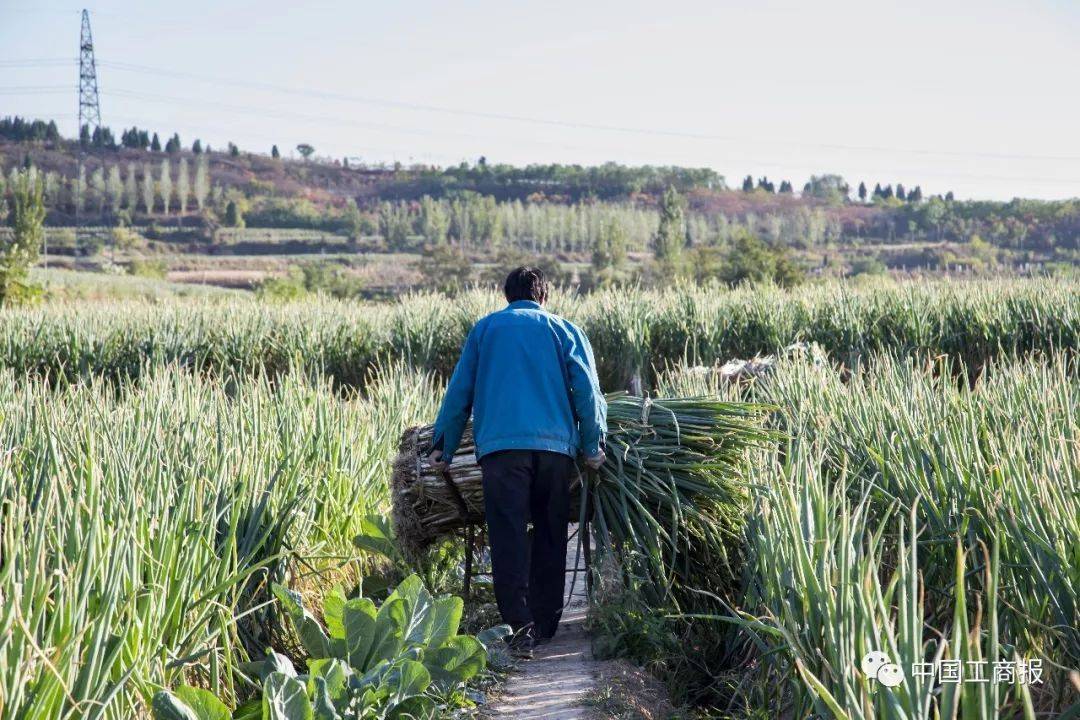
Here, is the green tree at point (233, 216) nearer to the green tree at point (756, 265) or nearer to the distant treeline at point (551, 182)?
the distant treeline at point (551, 182)

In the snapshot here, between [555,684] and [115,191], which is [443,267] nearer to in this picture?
[115,191]

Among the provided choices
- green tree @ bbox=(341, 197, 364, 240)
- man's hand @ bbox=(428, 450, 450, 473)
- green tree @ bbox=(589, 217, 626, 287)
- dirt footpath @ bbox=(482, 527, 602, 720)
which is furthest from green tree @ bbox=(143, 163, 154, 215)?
dirt footpath @ bbox=(482, 527, 602, 720)

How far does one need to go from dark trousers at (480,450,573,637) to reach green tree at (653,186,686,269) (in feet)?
165

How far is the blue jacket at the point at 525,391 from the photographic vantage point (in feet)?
16.6

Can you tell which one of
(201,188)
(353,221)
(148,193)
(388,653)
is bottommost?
(388,653)

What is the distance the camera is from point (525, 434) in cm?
501

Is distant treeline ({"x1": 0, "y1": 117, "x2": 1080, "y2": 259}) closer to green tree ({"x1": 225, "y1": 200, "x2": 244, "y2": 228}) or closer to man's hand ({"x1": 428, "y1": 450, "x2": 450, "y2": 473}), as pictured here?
green tree ({"x1": 225, "y1": 200, "x2": 244, "y2": 228})

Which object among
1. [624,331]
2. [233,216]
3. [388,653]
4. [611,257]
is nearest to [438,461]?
[388,653]

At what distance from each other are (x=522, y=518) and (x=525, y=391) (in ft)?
1.99

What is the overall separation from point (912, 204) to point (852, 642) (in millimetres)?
98045

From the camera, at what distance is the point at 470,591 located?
6047mm

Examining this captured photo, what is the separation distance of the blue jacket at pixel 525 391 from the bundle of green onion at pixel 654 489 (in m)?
0.18

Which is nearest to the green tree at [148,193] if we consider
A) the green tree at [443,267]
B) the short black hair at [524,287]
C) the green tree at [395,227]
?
the green tree at [395,227]

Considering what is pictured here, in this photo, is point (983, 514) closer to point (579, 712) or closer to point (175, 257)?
point (579, 712)
